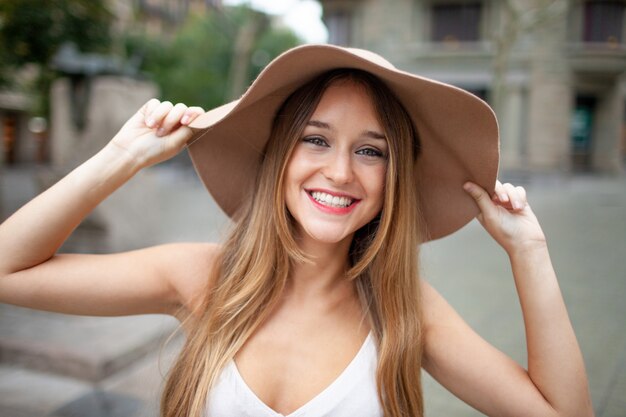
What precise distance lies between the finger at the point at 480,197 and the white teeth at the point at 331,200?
0.40 metres

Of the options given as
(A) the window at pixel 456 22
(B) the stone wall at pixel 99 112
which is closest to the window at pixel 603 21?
(A) the window at pixel 456 22

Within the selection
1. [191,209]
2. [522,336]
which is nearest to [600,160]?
[191,209]

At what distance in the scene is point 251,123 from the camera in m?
1.66

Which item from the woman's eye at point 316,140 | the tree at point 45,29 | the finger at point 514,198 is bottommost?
the finger at point 514,198

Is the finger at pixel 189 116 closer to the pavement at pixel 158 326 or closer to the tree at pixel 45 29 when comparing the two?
the pavement at pixel 158 326

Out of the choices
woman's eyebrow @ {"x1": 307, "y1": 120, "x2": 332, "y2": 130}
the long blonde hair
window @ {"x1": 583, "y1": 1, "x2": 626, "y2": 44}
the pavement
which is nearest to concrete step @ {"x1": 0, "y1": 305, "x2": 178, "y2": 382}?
the pavement

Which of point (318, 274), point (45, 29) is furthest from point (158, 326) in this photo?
point (45, 29)

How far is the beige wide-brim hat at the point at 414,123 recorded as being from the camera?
1.41 meters

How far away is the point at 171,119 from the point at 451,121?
0.79 meters

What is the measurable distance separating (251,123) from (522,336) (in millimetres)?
3103

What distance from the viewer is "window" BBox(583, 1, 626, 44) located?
19.9 metres

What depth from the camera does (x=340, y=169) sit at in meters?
1.45

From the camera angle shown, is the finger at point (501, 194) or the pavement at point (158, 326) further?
the pavement at point (158, 326)

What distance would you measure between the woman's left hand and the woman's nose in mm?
452
